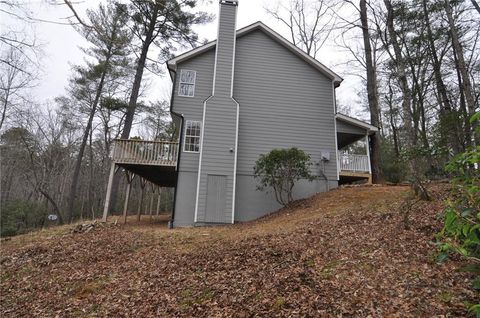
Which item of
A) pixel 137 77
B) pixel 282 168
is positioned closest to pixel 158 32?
pixel 137 77

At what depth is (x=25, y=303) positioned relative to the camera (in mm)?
5234

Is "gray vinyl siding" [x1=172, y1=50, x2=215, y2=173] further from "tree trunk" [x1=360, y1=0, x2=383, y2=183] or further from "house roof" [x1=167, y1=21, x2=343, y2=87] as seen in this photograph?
"tree trunk" [x1=360, y1=0, x2=383, y2=183]

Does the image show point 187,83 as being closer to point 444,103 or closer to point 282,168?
point 282,168

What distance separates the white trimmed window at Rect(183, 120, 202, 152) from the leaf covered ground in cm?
489

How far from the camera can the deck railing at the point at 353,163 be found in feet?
43.9

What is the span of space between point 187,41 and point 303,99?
8646 millimetres

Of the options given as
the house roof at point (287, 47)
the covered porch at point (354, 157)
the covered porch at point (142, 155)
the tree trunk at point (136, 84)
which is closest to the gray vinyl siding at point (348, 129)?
the covered porch at point (354, 157)

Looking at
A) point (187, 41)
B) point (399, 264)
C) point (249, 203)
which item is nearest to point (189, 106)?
point (249, 203)

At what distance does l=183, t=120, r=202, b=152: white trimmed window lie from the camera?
12.4 metres

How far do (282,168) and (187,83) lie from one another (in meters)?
5.70

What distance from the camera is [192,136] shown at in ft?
40.9

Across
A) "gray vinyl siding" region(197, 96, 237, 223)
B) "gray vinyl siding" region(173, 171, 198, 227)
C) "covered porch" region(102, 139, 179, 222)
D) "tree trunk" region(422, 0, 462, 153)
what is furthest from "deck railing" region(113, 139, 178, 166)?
"tree trunk" region(422, 0, 462, 153)

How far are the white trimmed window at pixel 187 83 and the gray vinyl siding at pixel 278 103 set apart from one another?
1.89 m

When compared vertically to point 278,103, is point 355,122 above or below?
below
